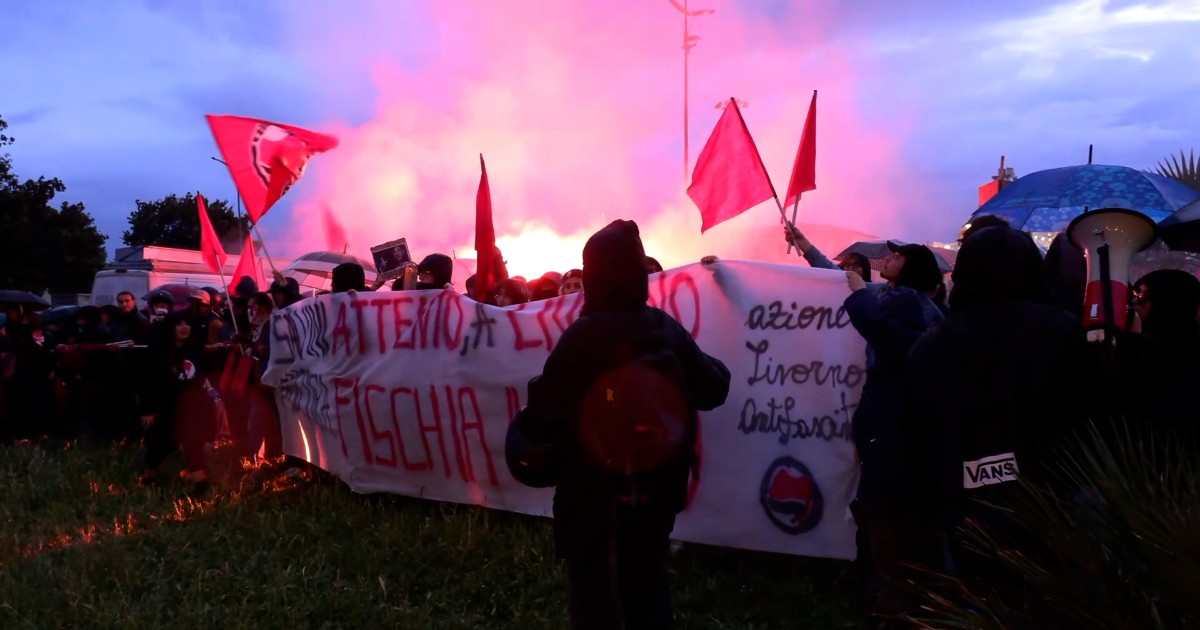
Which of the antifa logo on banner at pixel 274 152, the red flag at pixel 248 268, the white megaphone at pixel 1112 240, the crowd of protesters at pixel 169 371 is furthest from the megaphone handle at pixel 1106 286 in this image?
the red flag at pixel 248 268

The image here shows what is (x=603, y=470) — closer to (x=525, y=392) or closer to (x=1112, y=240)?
(x=1112, y=240)

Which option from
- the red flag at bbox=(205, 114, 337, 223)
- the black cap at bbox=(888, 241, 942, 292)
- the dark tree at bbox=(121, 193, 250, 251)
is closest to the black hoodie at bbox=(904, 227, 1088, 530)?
the black cap at bbox=(888, 241, 942, 292)

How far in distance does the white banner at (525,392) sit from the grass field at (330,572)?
21 cm

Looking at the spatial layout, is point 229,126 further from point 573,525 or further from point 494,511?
point 573,525

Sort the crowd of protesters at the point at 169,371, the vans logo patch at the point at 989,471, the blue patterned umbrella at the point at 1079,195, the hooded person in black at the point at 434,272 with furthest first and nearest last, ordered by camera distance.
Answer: the crowd of protesters at the point at 169,371
the blue patterned umbrella at the point at 1079,195
the hooded person in black at the point at 434,272
the vans logo patch at the point at 989,471

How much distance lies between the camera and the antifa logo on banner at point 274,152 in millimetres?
7824

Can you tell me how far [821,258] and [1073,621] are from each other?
10.7ft

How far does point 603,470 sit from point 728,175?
3.48 m

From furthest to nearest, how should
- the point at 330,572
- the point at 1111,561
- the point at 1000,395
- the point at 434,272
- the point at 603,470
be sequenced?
1. the point at 434,272
2. the point at 330,572
3. the point at 603,470
4. the point at 1000,395
5. the point at 1111,561

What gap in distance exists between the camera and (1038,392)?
9.14 ft

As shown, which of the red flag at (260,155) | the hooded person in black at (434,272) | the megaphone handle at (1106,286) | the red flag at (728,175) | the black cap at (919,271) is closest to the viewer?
the megaphone handle at (1106,286)

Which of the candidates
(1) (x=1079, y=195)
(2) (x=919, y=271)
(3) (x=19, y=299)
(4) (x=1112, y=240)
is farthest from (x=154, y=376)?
(1) (x=1079, y=195)

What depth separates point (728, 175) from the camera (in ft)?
19.9

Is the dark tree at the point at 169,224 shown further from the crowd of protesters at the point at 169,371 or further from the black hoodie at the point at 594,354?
the black hoodie at the point at 594,354
